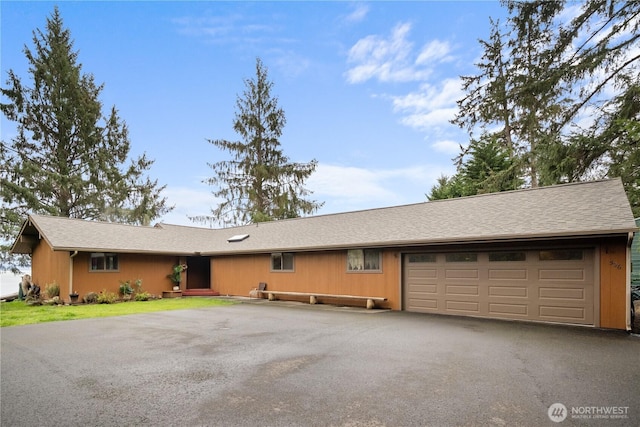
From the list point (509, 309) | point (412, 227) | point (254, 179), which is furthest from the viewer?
point (254, 179)

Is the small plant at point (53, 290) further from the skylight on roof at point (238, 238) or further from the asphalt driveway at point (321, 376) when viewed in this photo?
the skylight on roof at point (238, 238)

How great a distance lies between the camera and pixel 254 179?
25859mm

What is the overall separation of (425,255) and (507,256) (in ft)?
7.50

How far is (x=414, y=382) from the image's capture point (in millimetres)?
4461

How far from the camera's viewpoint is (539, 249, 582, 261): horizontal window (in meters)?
8.52

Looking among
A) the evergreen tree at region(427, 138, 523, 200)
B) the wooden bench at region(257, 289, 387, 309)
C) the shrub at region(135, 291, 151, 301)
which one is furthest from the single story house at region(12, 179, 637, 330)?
the evergreen tree at region(427, 138, 523, 200)

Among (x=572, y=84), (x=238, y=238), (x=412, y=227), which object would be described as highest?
(x=572, y=84)

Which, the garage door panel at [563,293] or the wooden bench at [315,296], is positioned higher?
the garage door panel at [563,293]

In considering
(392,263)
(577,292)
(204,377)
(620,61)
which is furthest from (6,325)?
(620,61)

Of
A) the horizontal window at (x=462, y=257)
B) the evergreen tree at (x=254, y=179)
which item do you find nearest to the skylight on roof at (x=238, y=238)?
the evergreen tree at (x=254, y=179)

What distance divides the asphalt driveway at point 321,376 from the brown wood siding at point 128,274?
6.53 meters

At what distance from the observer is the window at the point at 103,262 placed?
14.8 metres

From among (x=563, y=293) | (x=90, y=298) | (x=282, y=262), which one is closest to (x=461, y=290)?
(x=563, y=293)

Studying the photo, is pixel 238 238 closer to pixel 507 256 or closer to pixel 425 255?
pixel 425 255
